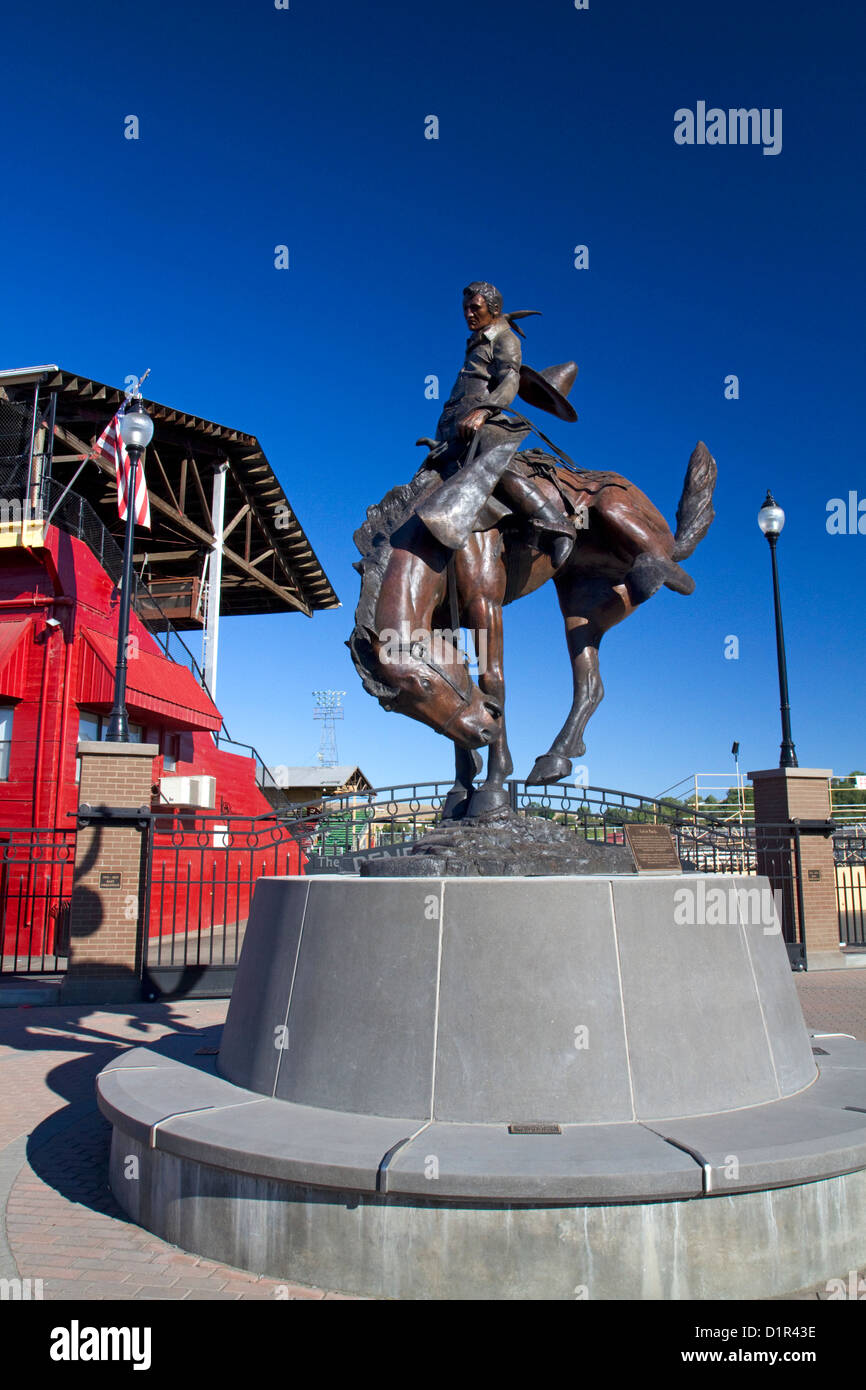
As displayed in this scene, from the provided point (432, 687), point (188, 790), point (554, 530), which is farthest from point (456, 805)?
point (188, 790)

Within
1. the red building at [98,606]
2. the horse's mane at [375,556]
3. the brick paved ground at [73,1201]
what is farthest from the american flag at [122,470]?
the horse's mane at [375,556]

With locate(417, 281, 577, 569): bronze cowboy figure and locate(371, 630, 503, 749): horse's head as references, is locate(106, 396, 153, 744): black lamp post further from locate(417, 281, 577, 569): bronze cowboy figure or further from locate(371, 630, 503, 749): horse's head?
locate(371, 630, 503, 749): horse's head

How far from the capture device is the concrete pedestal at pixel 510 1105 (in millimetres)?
3248

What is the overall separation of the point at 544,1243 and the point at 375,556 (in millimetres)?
3607

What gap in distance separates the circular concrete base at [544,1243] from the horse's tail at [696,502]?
4.11m

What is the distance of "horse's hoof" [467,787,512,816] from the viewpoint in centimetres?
549

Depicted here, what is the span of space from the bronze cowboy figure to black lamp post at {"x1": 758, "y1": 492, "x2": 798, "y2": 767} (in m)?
8.99

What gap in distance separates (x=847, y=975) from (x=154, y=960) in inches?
415

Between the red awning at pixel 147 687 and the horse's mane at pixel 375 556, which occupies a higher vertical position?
the red awning at pixel 147 687

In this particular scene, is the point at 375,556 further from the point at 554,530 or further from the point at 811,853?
the point at 811,853

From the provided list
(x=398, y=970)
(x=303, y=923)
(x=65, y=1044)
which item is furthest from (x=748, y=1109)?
(x=65, y=1044)

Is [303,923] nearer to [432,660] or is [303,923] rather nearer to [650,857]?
[432,660]

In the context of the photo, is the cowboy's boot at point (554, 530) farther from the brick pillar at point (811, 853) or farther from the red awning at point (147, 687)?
the red awning at point (147, 687)

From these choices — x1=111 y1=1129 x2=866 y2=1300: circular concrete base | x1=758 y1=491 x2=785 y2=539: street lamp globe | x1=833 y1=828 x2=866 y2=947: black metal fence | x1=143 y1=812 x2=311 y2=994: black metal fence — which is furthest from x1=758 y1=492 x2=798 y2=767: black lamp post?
x1=111 y1=1129 x2=866 y2=1300: circular concrete base
